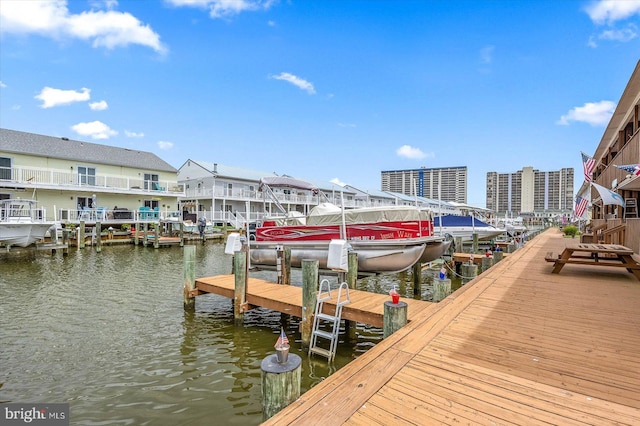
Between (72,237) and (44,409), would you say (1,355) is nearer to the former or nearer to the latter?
(44,409)

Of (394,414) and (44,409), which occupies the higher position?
(394,414)

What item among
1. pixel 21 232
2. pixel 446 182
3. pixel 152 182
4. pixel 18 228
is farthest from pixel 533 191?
pixel 18 228

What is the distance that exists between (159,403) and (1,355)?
14.4 ft

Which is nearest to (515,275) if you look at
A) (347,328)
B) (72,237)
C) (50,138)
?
(347,328)

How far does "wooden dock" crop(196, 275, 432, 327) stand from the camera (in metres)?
6.45

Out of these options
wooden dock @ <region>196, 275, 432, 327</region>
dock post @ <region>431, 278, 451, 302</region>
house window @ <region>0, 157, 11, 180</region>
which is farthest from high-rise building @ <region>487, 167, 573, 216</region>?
house window @ <region>0, 157, 11, 180</region>

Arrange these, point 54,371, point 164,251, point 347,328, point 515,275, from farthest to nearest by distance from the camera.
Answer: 1. point 164,251
2. point 515,275
3. point 347,328
4. point 54,371

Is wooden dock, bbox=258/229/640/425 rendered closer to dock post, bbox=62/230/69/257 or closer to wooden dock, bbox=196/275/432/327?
wooden dock, bbox=196/275/432/327

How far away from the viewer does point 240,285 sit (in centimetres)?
849

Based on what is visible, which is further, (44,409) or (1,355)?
(1,355)

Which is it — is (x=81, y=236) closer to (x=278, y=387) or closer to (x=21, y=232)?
(x=21, y=232)

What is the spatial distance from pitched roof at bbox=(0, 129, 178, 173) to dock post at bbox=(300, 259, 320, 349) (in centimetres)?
3121

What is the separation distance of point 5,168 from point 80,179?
471 centimetres

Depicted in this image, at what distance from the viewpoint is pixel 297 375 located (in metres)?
3.20
